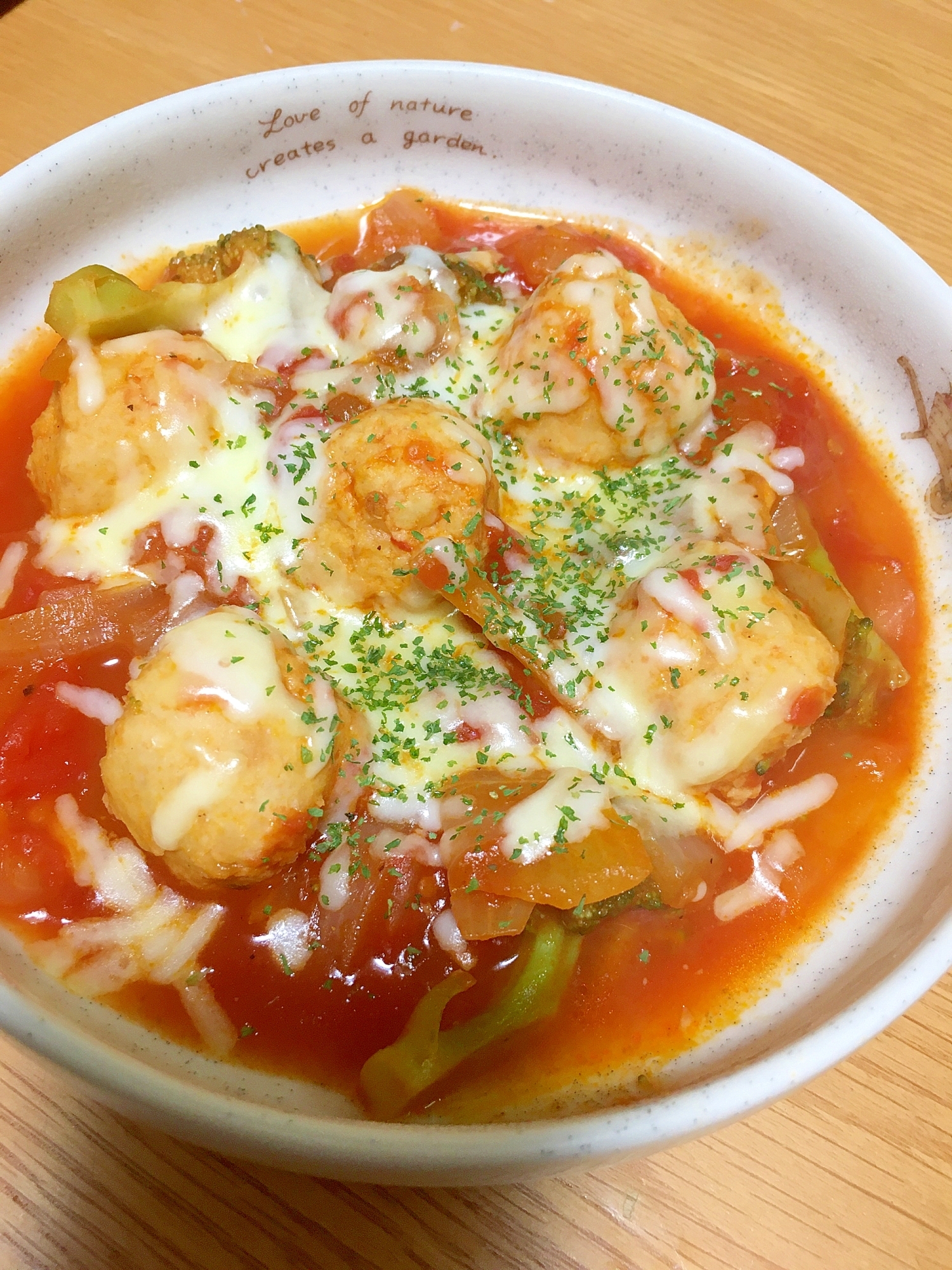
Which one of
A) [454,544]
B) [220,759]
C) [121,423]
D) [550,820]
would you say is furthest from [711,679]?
[121,423]

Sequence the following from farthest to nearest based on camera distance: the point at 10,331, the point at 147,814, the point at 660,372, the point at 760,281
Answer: the point at 760,281
the point at 10,331
the point at 660,372
the point at 147,814

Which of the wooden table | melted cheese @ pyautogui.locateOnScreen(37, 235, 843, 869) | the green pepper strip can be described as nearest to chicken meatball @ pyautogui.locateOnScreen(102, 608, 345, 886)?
melted cheese @ pyautogui.locateOnScreen(37, 235, 843, 869)

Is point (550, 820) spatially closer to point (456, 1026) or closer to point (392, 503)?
point (456, 1026)

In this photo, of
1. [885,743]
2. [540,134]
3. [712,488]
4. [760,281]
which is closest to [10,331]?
[540,134]

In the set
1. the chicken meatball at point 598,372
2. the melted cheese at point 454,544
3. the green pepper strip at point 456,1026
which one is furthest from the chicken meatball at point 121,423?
the green pepper strip at point 456,1026

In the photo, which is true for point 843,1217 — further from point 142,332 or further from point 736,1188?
point 142,332

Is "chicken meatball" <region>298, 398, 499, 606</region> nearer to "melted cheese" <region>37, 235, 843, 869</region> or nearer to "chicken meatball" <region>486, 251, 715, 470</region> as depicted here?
"melted cheese" <region>37, 235, 843, 869</region>
